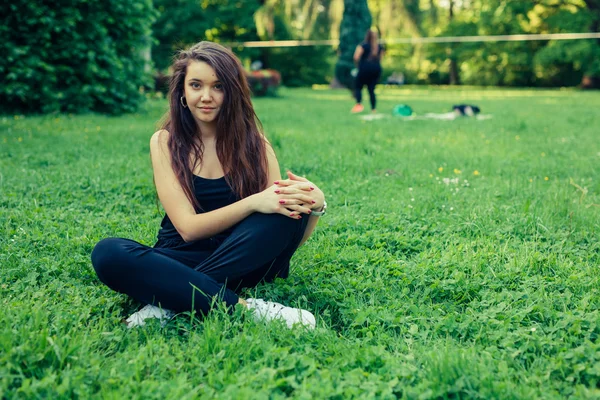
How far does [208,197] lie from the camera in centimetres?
280

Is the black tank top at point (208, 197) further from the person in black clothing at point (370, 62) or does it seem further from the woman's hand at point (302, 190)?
A: the person in black clothing at point (370, 62)

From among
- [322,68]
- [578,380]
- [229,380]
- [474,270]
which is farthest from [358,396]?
[322,68]

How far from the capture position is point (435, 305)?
2.60 meters

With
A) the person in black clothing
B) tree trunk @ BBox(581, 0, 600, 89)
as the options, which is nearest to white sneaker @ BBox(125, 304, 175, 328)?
the person in black clothing

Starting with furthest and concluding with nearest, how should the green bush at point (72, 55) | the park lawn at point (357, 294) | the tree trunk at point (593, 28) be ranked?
the tree trunk at point (593, 28)
the green bush at point (72, 55)
the park lawn at point (357, 294)

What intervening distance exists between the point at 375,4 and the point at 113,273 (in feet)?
112

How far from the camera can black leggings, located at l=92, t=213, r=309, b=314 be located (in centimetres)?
235

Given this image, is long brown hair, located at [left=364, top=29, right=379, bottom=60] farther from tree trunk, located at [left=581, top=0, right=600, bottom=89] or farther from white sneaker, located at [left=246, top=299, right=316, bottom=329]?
tree trunk, located at [left=581, top=0, right=600, bottom=89]

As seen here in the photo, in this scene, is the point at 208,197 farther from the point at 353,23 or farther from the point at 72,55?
the point at 353,23

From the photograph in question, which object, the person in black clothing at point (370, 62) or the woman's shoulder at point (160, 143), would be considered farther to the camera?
the person in black clothing at point (370, 62)

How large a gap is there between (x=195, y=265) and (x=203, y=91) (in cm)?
83

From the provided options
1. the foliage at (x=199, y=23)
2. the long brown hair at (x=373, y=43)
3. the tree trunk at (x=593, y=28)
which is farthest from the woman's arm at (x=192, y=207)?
the tree trunk at (x=593, y=28)

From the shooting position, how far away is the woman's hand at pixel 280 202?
2469mm

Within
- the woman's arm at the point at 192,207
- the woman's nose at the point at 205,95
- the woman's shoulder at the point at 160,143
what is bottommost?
the woman's arm at the point at 192,207
